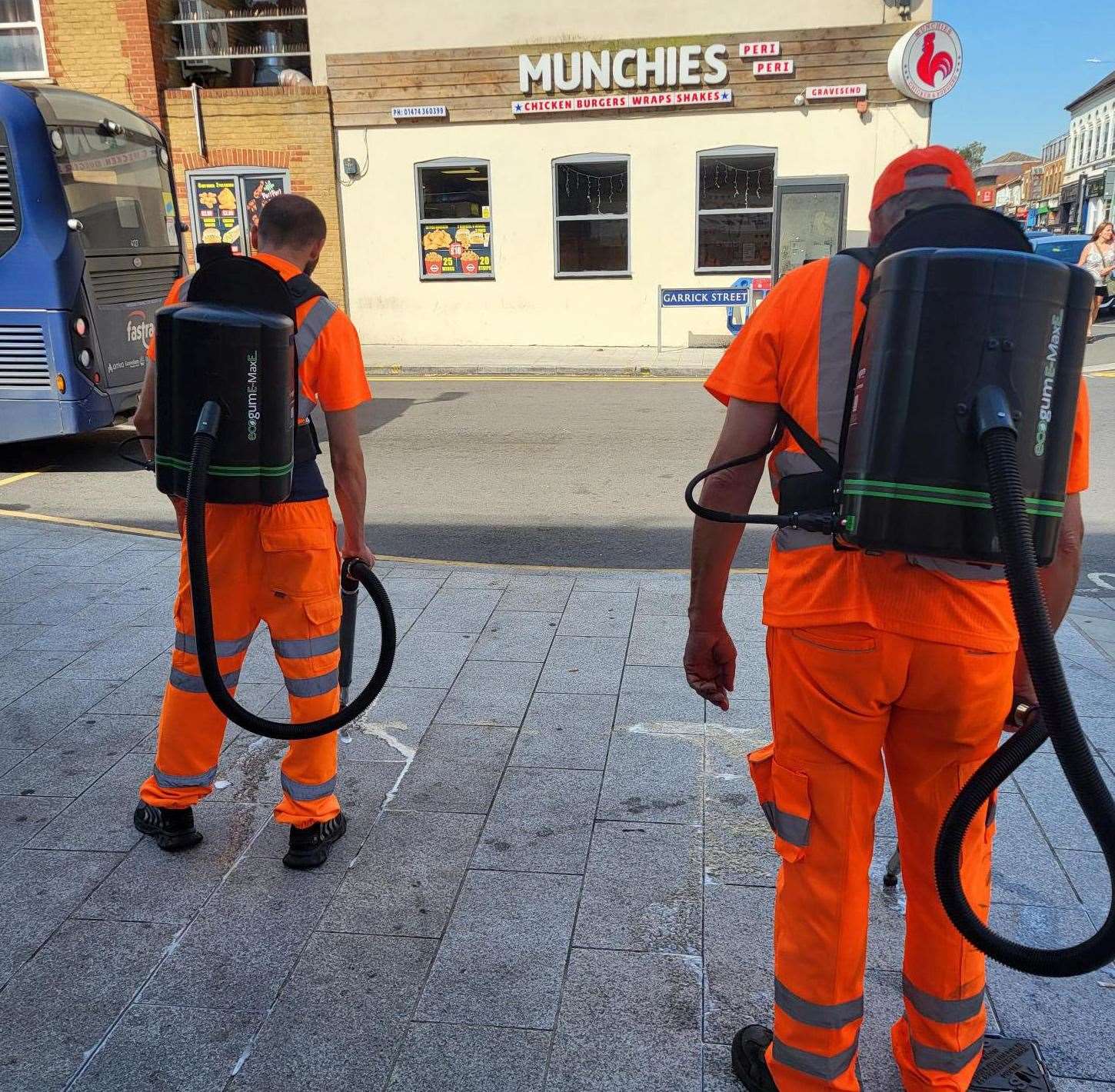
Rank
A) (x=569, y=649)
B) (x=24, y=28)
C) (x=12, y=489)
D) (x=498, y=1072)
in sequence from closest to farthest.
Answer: (x=498, y=1072) < (x=569, y=649) < (x=12, y=489) < (x=24, y=28)

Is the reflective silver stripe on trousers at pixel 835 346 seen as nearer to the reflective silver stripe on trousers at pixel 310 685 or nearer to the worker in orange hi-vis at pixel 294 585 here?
the worker in orange hi-vis at pixel 294 585

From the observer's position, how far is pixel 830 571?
6.68 ft

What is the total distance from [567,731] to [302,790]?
113 centimetres

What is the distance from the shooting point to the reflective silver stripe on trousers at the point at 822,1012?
210 centimetres

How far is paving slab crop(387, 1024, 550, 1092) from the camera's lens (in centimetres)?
235

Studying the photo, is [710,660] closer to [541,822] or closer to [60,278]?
[541,822]

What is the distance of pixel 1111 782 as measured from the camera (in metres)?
3.54

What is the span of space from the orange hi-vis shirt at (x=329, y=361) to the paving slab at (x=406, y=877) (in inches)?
52.4

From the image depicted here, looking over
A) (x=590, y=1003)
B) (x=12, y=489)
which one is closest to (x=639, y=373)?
(x=12, y=489)

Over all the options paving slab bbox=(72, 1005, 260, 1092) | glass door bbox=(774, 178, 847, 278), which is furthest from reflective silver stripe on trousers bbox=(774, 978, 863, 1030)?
glass door bbox=(774, 178, 847, 278)

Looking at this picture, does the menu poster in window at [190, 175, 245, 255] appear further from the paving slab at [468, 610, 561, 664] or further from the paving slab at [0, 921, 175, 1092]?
the paving slab at [0, 921, 175, 1092]

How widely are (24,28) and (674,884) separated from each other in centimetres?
1848

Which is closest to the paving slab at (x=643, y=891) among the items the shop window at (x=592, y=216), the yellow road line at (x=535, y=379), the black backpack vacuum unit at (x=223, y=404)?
the black backpack vacuum unit at (x=223, y=404)

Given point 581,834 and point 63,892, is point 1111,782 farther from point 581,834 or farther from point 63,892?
point 63,892
